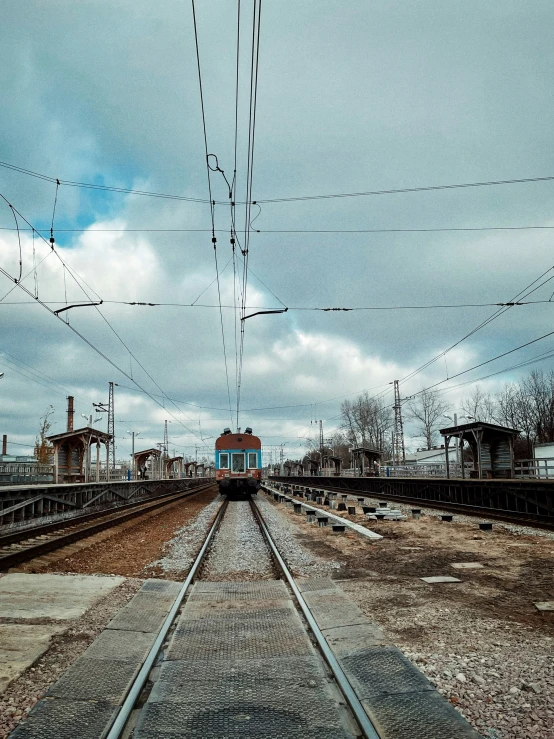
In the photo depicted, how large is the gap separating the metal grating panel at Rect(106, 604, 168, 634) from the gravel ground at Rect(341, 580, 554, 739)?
2.32 metres

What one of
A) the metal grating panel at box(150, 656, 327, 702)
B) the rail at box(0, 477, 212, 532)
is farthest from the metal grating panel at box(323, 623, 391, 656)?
the rail at box(0, 477, 212, 532)

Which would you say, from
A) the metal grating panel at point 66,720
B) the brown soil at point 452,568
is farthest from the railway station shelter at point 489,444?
the metal grating panel at point 66,720

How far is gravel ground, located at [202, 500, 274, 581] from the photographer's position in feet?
28.7

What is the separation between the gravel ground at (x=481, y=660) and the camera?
340cm

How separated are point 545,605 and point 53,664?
5.12 metres

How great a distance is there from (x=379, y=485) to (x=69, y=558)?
87.3ft

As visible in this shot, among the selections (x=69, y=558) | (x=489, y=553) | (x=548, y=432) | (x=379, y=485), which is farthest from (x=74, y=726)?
(x=548, y=432)

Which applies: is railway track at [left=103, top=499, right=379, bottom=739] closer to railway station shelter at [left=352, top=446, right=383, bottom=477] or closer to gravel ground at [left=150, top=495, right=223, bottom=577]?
gravel ground at [left=150, top=495, right=223, bottom=577]

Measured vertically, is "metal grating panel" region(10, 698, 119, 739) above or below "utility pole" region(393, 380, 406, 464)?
below

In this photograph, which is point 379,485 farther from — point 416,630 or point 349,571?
point 416,630

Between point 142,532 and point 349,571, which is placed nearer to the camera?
point 349,571

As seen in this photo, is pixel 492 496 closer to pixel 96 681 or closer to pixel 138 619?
pixel 138 619

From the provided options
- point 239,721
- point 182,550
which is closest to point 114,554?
point 182,550

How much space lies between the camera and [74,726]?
10.8 ft
